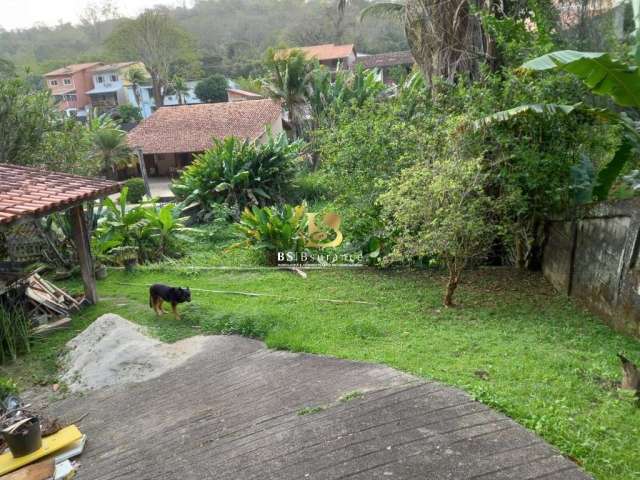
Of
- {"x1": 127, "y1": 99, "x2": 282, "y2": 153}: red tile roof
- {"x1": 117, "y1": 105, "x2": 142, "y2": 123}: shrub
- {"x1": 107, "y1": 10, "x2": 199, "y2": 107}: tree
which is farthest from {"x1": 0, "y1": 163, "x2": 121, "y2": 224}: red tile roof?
{"x1": 107, "y1": 10, "x2": 199, "y2": 107}: tree

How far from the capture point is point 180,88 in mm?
50438

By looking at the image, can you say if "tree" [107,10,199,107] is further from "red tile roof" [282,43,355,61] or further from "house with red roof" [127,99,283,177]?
"house with red roof" [127,99,283,177]

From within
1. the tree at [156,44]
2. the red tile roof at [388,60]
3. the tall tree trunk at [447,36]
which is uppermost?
the tree at [156,44]

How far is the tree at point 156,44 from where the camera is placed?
51250mm

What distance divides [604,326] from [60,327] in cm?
838

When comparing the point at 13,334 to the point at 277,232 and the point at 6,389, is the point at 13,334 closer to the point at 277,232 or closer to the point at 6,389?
the point at 6,389

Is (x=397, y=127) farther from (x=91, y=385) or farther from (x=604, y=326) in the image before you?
(x=91, y=385)

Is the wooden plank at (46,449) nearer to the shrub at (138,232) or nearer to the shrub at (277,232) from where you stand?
the shrub at (277,232)

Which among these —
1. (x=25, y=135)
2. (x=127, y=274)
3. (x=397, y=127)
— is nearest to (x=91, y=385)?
(x=127, y=274)

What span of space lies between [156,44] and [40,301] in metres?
48.3

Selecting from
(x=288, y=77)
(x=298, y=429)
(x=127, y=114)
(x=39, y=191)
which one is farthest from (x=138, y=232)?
(x=127, y=114)

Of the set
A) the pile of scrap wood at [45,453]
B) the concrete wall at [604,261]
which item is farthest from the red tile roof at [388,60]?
the pile of scrap wood at [45,453]

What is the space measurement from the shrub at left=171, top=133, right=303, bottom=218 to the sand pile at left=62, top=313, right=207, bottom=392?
933cm

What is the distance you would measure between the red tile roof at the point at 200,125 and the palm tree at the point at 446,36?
2071 centimetres
